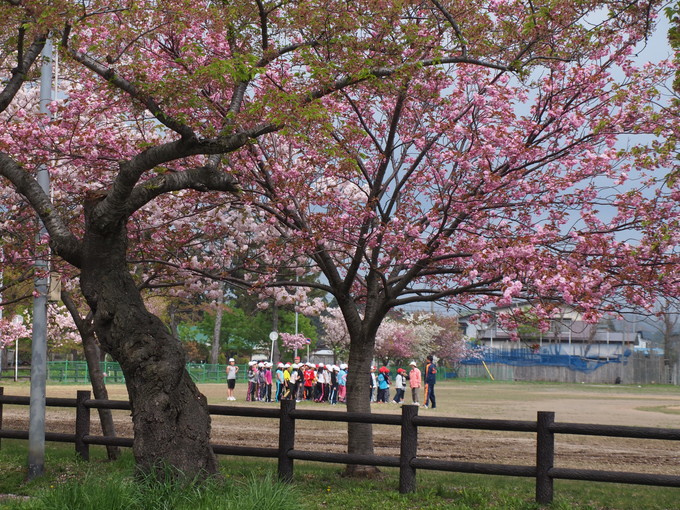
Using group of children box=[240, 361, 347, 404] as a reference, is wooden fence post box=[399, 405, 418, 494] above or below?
above

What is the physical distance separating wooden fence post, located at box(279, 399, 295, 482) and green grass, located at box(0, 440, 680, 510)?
19 centimetres

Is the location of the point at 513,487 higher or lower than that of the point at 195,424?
lower

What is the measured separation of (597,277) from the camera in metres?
10.8

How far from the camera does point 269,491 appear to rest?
7.42 metres

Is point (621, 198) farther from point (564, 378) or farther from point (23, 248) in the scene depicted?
point (564, 378)

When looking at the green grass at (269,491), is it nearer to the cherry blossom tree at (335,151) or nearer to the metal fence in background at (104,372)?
the cherry blossom tree at (335,151)

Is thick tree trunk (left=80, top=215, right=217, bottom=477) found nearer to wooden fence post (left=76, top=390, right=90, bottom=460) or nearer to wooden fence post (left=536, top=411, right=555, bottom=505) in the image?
wooden fence post (left=76, top=390, right=90, bottom=460)

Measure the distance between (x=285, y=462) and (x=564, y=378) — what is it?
66.5 metres

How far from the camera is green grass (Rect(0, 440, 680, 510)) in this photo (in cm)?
732

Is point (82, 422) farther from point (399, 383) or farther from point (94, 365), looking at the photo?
point (399, 383)

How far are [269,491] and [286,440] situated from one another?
278 cm

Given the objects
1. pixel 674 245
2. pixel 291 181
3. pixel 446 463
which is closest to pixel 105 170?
pixel 291 181

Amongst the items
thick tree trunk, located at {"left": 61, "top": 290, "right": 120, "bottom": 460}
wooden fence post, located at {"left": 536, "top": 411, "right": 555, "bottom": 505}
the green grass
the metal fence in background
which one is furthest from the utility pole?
the metal fence in background

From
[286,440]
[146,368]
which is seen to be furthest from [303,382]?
[146,368]
